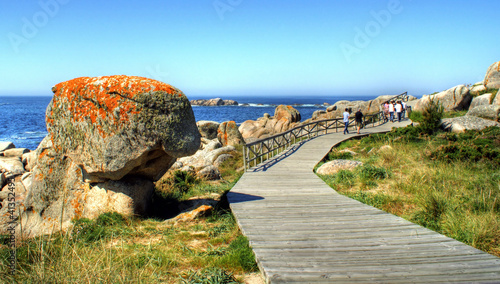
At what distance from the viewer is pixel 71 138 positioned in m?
7.66

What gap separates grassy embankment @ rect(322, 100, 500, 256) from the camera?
21.6 ft

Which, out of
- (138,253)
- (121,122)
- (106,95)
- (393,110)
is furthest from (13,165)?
(393,110)

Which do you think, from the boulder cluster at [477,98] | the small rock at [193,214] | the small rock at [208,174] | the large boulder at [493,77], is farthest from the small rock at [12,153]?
the large boulder at [493,77]

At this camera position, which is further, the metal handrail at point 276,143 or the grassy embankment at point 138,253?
the metal handrail at point 276,143

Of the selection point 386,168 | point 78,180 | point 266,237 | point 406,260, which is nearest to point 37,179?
point 78,180

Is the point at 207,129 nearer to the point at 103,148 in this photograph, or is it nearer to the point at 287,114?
the point at 287,114

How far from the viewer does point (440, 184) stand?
9.10 m

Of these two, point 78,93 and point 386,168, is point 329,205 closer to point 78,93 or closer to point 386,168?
point 386,168

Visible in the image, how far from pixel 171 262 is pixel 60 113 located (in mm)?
4505

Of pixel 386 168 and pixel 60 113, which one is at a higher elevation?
pixel 60 113

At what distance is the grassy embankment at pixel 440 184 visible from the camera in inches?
259

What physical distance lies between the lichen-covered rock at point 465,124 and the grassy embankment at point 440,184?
105 inches

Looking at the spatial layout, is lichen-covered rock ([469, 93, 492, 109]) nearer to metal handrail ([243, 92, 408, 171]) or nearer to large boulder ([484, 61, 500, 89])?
large boulder ([484, 61, 500, 89])

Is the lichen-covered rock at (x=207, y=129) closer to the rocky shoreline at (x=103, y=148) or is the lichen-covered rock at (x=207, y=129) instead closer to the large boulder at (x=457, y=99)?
the large boulder at (x=457, y=99)
